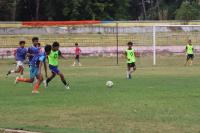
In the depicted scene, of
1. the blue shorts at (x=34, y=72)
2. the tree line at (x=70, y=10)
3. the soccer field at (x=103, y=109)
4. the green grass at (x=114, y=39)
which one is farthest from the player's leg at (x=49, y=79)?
the tree line at (x=70, y=10)

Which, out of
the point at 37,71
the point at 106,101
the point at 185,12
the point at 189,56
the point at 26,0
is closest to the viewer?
the point at 106,101

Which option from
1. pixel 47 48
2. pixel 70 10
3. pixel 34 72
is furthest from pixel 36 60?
pixel 70 10

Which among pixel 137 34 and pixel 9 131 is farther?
pixel 137 34

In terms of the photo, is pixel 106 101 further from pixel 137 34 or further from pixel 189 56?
pixel 137 34

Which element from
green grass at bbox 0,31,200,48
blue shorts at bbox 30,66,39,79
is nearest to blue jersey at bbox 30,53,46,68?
blue shorts at bbox 30,66,39,79

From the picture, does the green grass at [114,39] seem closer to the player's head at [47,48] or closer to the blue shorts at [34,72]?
the blue shorts at [34,72]

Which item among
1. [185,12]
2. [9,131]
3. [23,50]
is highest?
[185,12]

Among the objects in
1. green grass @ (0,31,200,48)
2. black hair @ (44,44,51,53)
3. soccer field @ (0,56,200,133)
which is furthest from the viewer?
green grass @ (0,31,200,48)

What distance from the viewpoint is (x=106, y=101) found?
54.1ft

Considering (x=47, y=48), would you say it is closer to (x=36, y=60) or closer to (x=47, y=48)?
(x=47, y=48)

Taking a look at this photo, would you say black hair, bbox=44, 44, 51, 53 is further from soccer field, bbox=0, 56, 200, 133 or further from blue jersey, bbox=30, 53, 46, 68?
soccer field, bbox=0, 56, 200, 133

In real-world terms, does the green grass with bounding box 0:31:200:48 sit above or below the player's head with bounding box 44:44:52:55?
above

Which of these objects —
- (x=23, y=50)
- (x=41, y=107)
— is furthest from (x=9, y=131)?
(x=23, y=50)

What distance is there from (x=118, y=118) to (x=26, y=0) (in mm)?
69603
